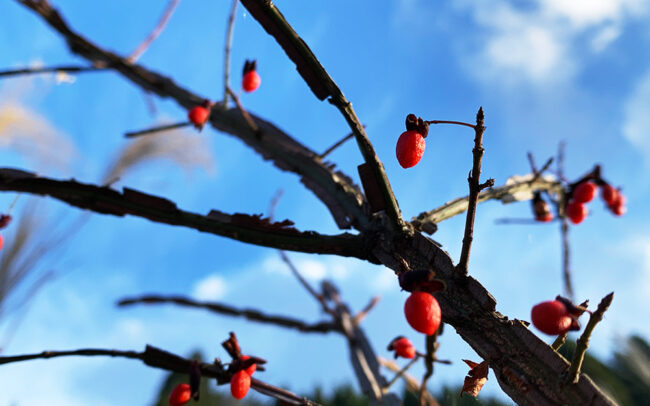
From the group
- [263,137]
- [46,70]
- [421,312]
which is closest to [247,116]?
[263,137]

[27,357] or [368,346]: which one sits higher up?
[368,346]

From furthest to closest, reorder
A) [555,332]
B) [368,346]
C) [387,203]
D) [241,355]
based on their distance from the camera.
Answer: [368,346]
[241,355]
[387,203]
[555,332]

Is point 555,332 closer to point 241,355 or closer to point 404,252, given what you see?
point 404,252

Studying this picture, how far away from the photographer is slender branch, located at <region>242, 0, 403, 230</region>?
767mm

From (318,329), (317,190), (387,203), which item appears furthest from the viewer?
(318,329)

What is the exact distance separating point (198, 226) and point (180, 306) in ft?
3.36

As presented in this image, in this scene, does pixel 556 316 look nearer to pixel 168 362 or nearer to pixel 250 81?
pixel 168 362

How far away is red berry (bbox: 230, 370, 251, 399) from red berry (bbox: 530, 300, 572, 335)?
0.56m

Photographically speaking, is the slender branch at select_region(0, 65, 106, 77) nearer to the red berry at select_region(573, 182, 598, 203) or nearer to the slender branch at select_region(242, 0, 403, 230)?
the slender branch at select_region(242, 0, 403, 230)

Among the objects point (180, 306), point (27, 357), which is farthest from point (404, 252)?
point (180, 306)

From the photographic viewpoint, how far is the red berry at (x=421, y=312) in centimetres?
62

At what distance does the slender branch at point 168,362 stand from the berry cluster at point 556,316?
0.56 meters

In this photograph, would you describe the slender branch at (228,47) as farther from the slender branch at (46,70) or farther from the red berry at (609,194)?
the red berry at (609,194)

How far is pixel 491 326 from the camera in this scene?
A: 0.69 meters
